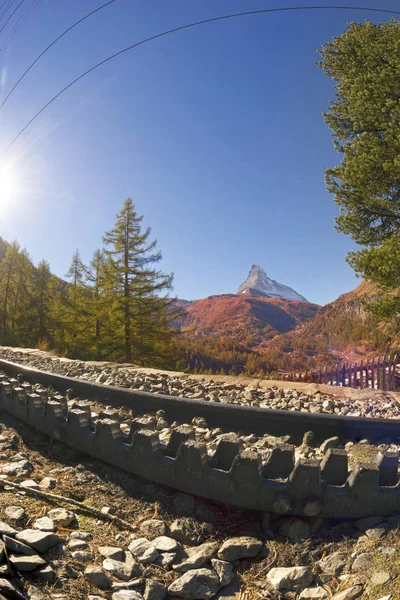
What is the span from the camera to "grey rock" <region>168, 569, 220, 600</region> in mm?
1785

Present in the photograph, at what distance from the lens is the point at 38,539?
73.9 inches

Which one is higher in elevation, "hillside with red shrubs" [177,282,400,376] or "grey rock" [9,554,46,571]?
"hillside with red shrubs" [177,282,400,376]

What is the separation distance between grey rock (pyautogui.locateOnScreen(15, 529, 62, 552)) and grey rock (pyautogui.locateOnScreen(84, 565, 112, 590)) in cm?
25

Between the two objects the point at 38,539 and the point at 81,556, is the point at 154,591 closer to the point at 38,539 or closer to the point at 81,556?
the point at 81,556

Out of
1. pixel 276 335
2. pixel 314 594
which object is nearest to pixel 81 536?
pixel 314 594

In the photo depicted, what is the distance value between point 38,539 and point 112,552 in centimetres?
41

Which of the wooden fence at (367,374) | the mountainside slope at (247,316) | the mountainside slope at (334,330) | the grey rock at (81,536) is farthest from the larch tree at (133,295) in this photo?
the mountainside slope at (247,316)

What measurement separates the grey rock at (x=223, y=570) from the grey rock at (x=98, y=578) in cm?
56

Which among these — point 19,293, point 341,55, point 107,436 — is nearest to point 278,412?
point 107,436

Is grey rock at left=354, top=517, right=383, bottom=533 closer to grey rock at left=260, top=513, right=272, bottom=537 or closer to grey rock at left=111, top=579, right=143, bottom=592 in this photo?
grey rock at left=260, top=513, right=272, bottom=537

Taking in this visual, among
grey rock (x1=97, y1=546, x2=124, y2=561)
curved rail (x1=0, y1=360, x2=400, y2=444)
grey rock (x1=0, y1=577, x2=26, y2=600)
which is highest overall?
curved rail (x1=0, y1=360, x2=400, y2=444)

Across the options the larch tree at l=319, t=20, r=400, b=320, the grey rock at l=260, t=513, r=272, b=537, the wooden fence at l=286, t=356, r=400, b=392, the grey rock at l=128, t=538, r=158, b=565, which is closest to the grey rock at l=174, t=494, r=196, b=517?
the grey rock at l=128, t=538, r=158, b=565

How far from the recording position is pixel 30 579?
1.62 m

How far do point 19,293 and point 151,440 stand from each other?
3434cm
